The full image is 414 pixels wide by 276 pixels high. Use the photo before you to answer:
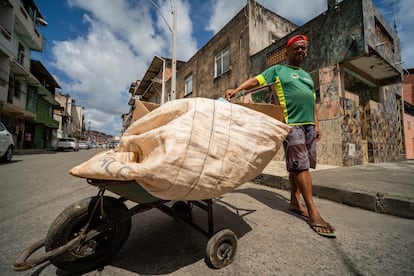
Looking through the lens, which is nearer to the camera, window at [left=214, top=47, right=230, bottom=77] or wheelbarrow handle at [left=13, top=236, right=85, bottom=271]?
wheelbarrow handle at [left=13, top=236, right=85, bottom=271]

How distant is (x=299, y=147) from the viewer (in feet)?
6.05

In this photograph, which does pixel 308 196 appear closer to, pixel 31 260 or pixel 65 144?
pixel 31 260

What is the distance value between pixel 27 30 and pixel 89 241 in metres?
22.1

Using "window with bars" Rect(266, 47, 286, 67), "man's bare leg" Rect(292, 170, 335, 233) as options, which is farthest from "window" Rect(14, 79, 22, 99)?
"man's bare leg" Rect(292, 170, 335, 233)

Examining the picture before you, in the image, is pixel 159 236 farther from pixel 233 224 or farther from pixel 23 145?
pixel 23 145

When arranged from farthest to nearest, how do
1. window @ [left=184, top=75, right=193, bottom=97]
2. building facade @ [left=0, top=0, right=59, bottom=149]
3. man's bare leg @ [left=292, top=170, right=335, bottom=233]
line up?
1. window @ [left=184, top=75, right=193, bottom=97]
2. building facade @ [left=0, top=0, right=59, bottom=149]
3. man's bare leg @ [left=292, top=170, right=335, bottom=233]

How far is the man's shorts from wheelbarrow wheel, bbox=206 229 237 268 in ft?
3.36

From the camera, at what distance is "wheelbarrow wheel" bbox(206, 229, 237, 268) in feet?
3.76

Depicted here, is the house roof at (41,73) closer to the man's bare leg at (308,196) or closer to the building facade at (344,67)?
the building facade at (344,67)


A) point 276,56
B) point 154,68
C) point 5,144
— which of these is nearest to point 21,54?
point 154,68

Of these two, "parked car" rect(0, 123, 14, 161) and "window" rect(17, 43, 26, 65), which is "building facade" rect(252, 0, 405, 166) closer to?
"parked car" rect(0, 123, 14, 161)

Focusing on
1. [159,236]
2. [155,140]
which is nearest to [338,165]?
[159,236]

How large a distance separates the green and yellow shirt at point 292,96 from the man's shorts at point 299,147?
0.09m

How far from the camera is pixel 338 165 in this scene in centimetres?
528
